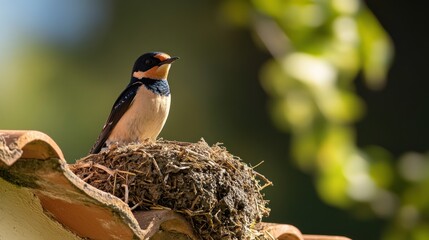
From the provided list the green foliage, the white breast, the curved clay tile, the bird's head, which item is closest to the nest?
the curved clay tile

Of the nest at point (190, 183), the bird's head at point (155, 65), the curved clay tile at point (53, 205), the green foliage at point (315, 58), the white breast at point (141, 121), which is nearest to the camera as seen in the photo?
the curved clay tile at point (53, 205)

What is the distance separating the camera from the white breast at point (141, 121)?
15.3 ft

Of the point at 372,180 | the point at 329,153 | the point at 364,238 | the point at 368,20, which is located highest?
the point at 368,20

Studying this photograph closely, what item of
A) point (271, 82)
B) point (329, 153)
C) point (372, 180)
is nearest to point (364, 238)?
point (372, 180)

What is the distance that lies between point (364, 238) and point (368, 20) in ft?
16.9

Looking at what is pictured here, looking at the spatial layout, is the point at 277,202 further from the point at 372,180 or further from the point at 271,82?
the point at 271,82

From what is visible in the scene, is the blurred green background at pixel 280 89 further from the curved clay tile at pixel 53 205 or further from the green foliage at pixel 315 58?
the curved clay tile at pixel 53 205

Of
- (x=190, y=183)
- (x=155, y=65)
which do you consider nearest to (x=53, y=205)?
(x=190, y=183)

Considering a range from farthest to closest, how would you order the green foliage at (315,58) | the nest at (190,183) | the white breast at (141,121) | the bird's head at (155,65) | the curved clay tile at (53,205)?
the bird's head at (155,65) → the white breast at (141,121) → the green foliage at (315,58) → the nest at (190,183) → the curved clay tile at (53,205)

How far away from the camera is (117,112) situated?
4.76m

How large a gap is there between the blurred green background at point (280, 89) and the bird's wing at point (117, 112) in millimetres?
601

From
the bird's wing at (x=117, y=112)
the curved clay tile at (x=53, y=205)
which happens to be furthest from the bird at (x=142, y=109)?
the curved clay tile at (x=53, y=205)

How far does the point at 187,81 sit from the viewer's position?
38.1 ft

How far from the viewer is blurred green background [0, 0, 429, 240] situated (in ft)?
13.5
